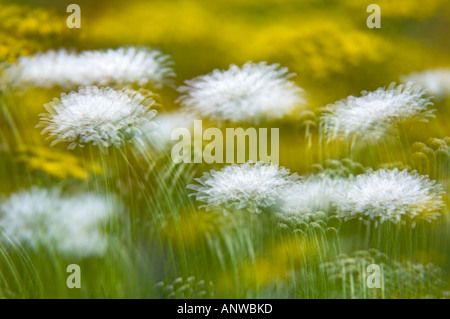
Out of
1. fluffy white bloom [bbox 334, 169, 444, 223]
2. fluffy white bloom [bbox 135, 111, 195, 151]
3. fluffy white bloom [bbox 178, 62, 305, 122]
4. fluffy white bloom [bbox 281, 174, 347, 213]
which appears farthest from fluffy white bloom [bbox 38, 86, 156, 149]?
fluffy white bloom [bbox 334, 169, 444, 223]

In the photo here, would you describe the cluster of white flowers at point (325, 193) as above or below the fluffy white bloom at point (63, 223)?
above

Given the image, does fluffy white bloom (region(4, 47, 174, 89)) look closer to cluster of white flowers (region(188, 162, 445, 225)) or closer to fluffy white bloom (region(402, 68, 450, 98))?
cluster of white flowers (region(188, 162, 445, 225))

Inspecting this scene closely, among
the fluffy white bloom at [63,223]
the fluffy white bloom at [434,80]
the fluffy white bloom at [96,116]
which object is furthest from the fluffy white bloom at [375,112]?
the fluffy white bloom at [63,223]

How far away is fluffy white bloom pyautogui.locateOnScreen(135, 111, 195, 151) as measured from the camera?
1422 mm

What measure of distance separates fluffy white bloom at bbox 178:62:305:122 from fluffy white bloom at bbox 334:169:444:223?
11.2 inches

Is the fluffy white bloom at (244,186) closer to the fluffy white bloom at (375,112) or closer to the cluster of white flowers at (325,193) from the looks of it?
the cluster of white flowers at (325,193)

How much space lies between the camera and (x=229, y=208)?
1400 mm

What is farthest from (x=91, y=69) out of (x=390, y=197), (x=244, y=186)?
(x=390, y=197)

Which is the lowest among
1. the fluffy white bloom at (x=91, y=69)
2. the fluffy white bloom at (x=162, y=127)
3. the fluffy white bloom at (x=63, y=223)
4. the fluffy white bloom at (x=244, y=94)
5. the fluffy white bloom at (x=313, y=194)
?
the fluffy white bloom at (x=63, y=223)

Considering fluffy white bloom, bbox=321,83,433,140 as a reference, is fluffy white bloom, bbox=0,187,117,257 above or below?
below

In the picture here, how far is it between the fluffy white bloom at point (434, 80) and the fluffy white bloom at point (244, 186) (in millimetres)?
435

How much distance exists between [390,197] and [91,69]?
2.90 ft

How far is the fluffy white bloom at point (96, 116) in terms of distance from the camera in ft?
4.55
